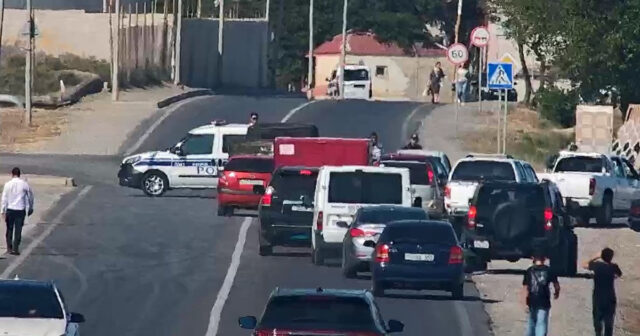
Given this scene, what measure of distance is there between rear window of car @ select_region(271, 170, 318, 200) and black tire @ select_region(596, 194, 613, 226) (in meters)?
9.53

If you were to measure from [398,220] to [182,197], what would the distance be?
1552cm

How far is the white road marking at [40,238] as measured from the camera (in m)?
30.3

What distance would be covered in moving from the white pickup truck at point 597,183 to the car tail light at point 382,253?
1252 cm

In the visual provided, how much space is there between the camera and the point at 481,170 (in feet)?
126

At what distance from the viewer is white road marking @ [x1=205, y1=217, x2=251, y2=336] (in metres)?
24.5

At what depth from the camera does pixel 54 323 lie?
1931cm

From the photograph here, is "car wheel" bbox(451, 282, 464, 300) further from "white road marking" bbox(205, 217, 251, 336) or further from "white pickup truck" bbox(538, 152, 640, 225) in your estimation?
"white pickup truck" bbox(538, 152, 640, 225)

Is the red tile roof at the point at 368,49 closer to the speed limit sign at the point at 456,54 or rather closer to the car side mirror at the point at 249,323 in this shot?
the speed limit sign at the point at 456,54

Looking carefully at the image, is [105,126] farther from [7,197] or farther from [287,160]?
[7,197]

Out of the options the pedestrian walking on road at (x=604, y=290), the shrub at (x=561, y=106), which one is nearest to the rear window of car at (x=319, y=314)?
the pedestrian walking on road at (x=604, y=290)

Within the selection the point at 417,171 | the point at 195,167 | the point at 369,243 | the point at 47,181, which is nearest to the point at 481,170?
the point at 417,171

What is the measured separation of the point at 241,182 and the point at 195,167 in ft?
Answer: 16.6

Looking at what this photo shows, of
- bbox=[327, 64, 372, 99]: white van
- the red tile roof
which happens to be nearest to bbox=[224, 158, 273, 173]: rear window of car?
bbox=[327, 64, 372, 99]: white van

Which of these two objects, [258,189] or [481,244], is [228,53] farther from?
[481,244]
